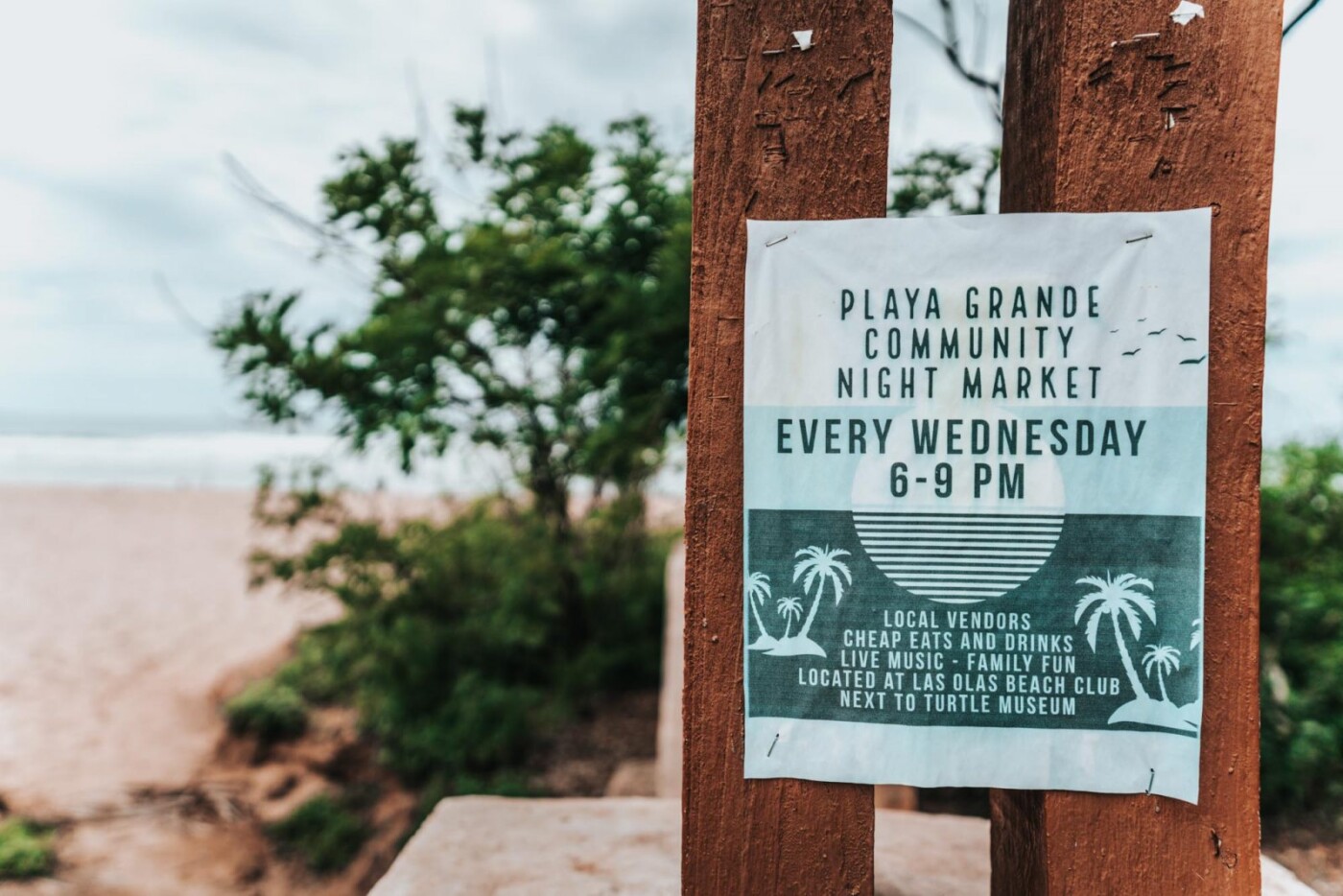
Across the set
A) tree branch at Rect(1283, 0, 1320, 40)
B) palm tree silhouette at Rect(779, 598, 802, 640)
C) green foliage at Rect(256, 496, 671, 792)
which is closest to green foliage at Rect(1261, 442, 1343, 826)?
tree branch at Rect(1283, 0, 1320, 40)

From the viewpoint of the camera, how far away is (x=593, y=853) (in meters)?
2.43

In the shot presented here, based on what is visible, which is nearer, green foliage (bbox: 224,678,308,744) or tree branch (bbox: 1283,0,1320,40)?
tree branch (bbox: 1283,0,1320,40)

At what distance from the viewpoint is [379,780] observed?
5.37 metres

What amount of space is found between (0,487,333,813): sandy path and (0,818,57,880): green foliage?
32 centimetres

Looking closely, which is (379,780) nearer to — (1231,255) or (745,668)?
(745,668)

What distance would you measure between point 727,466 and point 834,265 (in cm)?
48

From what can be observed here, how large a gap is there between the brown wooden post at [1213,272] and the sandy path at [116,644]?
4.55m

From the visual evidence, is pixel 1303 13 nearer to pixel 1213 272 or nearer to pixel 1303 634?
pixel 1213 272

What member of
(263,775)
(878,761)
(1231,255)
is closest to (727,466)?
(878,761)

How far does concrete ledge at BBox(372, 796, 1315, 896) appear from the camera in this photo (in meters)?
2.22

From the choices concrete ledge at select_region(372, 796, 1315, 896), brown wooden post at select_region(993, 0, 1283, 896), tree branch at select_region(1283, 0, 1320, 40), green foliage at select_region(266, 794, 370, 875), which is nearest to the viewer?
brown wooden post at select_region(993, 0, 1283, 896)

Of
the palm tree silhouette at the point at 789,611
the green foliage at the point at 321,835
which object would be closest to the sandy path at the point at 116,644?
the green foliage at the point at 321,835

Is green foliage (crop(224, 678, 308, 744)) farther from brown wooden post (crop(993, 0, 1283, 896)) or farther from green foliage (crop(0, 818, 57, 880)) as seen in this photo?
brown wooden post (crop(993, 0, 1283, 896))

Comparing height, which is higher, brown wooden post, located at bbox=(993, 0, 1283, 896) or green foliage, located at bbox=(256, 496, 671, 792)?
brown wooden post, located at bbox=(993, 0, 1283, 896)
